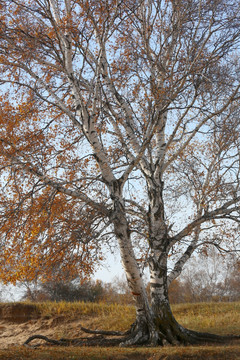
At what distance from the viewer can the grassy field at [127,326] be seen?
24.5 feet

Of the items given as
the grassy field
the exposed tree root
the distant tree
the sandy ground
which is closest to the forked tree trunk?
the exposed tree root

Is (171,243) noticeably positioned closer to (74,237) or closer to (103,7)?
(74,237)

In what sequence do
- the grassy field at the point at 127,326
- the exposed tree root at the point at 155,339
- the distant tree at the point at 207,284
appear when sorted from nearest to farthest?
the grassy field at the point at 127,326
the exposed tree root at the point at 155,339
the distant tree at the point at 207,284

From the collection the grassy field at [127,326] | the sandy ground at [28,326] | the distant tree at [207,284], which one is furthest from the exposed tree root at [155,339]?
the distant tree at [207,284]

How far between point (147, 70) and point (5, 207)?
5.74 meters

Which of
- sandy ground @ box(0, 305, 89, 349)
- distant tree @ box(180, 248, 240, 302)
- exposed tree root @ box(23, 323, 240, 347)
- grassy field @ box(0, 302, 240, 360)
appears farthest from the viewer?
distant tree @ box(180, 248, 240, 302)

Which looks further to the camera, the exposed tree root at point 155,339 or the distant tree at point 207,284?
the distant tree at point 207,284

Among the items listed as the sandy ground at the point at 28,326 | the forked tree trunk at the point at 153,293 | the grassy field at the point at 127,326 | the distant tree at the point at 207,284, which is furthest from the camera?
the distant tree at the point at 207,284

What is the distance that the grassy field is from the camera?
7.45 m

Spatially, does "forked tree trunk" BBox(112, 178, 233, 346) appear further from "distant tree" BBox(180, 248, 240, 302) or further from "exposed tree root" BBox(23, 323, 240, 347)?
"distant tree" BBox(180, 248, 240, 302)

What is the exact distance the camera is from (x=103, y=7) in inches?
373

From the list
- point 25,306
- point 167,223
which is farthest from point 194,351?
point 25,306

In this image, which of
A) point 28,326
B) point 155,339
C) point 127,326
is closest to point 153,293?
point 155,339

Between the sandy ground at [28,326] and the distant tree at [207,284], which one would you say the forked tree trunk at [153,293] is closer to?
the sandy ground at [28,326]
